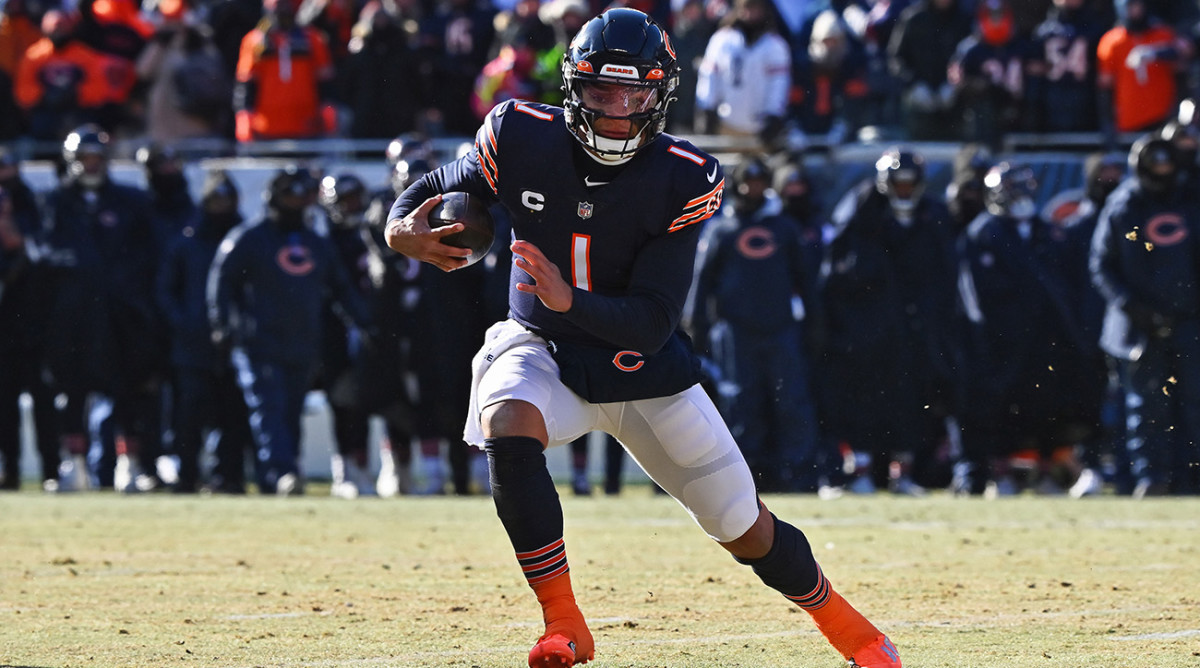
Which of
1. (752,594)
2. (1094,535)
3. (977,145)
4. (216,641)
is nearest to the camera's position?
(216,641)

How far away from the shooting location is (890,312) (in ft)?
41.2

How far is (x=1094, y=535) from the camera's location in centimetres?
941

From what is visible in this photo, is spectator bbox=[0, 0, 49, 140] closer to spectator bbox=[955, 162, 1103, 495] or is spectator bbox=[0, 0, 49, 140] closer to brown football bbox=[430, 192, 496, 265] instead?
spectator bbox=[955, 162, 1103, 495]

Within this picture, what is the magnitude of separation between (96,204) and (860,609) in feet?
25.6

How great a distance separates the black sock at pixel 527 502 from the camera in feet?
16.4

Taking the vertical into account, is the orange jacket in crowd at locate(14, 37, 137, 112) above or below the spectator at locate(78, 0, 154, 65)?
below

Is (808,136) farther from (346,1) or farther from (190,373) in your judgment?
(190,373)

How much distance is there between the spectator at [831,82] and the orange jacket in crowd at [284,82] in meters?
3.64

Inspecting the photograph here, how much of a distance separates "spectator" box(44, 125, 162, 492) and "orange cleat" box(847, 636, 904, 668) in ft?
28.1

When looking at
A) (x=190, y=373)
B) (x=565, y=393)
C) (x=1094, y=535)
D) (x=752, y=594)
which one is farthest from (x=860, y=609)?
(x=190, y=373)

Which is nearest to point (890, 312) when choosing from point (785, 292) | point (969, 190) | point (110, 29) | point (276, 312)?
point (785, 292)

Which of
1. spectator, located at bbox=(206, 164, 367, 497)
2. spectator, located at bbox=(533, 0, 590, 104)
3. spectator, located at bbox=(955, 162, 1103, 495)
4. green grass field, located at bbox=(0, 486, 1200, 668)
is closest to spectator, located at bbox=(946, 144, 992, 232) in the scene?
spectator, located at bbox=(955, 162, 1103, 495)

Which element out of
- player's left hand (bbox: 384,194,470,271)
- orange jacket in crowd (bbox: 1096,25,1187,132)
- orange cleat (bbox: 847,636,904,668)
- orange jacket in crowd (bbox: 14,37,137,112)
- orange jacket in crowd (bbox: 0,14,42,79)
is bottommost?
orange cleat (bbox: 847,636,904,668)

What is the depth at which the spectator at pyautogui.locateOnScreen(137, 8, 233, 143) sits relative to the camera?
14.9 m
